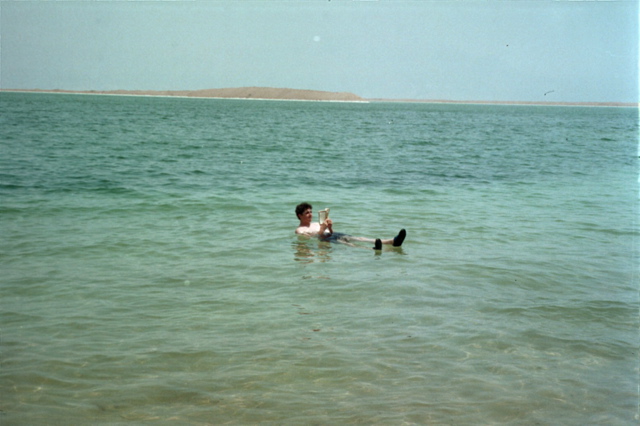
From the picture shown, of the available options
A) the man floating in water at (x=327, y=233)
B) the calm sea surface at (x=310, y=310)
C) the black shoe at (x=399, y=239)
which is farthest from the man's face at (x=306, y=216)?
the black shoe at (x=399, y=239)

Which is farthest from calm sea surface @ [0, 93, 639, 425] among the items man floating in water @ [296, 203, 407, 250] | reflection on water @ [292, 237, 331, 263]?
man floating in water @ [296, 203, 407, 250]

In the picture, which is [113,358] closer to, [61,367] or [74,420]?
[61,367]

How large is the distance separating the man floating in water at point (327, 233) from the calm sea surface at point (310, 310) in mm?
178

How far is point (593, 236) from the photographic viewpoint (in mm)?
12305

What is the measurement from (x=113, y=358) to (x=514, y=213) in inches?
448

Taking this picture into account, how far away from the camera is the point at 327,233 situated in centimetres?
1139

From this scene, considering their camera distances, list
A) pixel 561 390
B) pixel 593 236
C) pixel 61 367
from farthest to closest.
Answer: pixel 593 236 < pixel 61 367 < pixel 561 390

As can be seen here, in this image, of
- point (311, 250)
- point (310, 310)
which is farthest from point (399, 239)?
point (310, 310)

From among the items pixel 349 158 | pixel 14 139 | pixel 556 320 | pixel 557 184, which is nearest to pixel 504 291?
pixel 556 320

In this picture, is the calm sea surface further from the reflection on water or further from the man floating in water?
the man floating in water

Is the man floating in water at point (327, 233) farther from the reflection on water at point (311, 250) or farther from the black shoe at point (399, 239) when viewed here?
the reflection on water at point (311, 250)

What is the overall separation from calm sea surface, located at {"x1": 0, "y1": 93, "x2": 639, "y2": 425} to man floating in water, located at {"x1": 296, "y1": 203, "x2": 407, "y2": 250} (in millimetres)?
178

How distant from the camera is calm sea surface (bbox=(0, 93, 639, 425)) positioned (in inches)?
203

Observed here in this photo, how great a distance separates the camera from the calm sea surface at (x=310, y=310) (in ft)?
16.9
